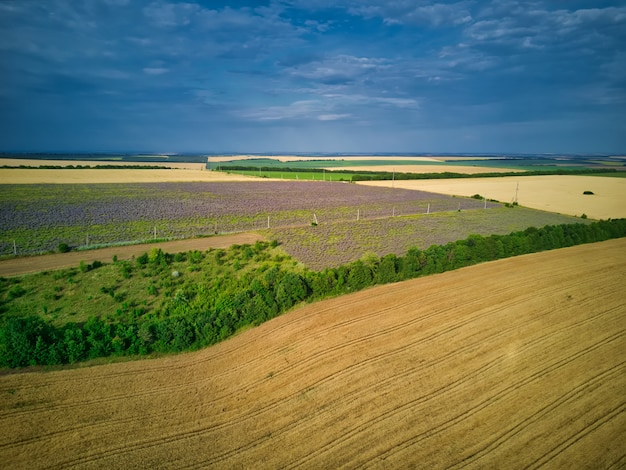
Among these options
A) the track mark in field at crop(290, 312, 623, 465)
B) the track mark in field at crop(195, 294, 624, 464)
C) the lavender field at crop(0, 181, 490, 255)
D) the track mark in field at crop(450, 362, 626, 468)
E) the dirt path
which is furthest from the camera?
the lavender field at crop(0, 181, 490, 255)

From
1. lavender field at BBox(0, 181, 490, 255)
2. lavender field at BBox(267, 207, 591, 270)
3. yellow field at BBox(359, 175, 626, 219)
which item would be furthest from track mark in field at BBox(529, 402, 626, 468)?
yellow field at BBox(359, 175, 626, 219)

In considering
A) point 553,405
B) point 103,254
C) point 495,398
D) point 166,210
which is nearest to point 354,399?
point 495,398

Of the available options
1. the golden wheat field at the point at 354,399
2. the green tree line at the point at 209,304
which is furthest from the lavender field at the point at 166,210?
the golden wheat field at the point at 354,399

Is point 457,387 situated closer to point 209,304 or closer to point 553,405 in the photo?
point 553,405

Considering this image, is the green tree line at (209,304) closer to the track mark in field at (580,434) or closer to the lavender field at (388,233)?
the lavender field at (388,233)

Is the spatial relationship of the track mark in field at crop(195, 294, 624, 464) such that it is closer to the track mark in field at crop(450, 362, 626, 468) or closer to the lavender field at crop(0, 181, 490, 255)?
the track mark in field at crop(450, 362, 626, 468)

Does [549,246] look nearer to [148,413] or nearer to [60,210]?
[148,413]

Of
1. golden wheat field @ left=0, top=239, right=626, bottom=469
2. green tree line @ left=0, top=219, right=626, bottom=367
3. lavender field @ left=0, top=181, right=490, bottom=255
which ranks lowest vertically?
golden wheat field @ left=0, top=239, right=626, bottom=469
